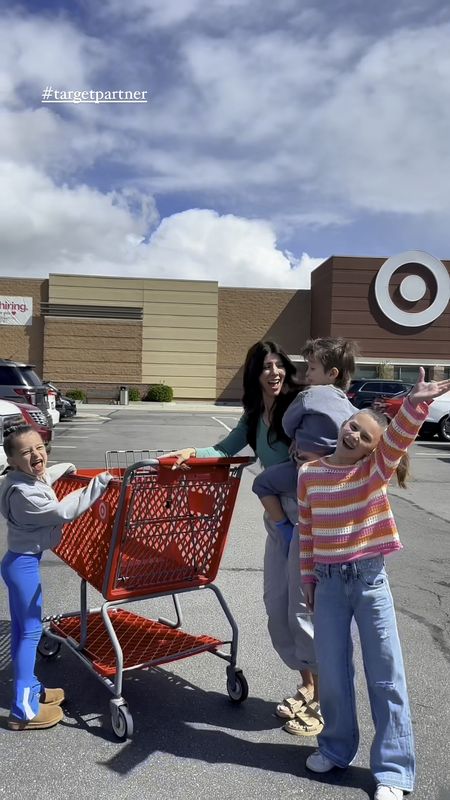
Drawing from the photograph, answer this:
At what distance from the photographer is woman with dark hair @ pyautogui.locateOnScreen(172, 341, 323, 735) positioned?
3227mm

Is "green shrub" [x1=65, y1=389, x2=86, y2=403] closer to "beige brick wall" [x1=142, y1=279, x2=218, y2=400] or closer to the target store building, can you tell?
the target store building

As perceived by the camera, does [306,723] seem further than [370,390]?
No

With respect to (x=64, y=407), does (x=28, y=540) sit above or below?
above

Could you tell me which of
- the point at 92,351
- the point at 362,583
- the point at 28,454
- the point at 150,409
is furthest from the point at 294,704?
the point at 92,351

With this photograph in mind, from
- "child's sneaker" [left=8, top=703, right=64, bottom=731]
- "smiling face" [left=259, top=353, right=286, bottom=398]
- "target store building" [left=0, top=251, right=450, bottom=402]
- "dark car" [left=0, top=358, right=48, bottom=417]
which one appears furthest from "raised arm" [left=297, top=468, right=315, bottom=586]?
"target store building" [left=0, top=251, right=450, bottom=402]

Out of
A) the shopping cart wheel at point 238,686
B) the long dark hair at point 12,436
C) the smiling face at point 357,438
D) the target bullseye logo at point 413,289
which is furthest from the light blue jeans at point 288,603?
the target bullseye logo at point 413,289

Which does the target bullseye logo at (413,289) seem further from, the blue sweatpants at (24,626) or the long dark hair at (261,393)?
the blue sweatpants at (24,626)

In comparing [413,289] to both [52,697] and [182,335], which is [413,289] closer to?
[182,335]

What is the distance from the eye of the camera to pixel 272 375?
3.59m

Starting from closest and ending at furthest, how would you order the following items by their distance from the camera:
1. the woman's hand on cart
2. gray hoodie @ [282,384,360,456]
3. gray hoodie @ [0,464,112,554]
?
gray hoodie @ [282,384,360,456] → gray hoodie @ [0,464,112,554] → the woman's hand on cart

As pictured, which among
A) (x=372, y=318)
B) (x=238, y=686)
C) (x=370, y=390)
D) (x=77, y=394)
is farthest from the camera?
(x=372, y=318)

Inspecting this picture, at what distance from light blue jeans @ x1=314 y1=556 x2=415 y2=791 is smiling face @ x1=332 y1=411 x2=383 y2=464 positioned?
0.41 m

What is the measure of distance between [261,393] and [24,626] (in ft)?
5.32

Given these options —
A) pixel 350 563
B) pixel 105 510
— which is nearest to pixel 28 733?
pixel 105 510
